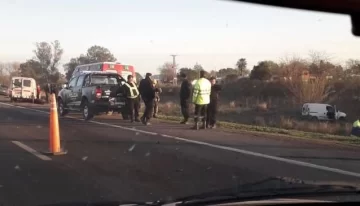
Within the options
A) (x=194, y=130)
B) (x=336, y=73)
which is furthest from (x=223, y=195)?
(x=336, y=73)

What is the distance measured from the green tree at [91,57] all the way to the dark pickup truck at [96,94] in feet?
67.1

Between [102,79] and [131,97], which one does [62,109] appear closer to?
[102,79]

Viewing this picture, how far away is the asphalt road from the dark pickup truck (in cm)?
462

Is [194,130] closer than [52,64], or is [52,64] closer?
[194,130]

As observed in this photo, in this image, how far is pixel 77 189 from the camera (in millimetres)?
6652

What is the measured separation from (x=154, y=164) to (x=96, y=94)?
32.9 ft

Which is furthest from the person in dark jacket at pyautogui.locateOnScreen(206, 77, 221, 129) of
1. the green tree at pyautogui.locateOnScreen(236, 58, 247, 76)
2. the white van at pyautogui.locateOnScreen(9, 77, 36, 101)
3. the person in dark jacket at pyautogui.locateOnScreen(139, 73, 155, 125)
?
the green tree at pyautogui.locateOnScreen(236, 58, 247, 76)

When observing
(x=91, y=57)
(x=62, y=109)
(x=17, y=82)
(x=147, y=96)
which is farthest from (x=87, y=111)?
(x=91, y=57)

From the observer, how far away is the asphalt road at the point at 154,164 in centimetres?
654

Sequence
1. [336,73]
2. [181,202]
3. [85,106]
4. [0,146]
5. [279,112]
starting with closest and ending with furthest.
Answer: [181,202] < [0,146] < [85,106] < [279,112] < [336,73]

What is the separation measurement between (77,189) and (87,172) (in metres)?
1.29

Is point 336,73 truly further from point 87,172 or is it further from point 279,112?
point 87,172

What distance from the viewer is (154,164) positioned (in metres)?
8.70

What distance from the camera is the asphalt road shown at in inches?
258
